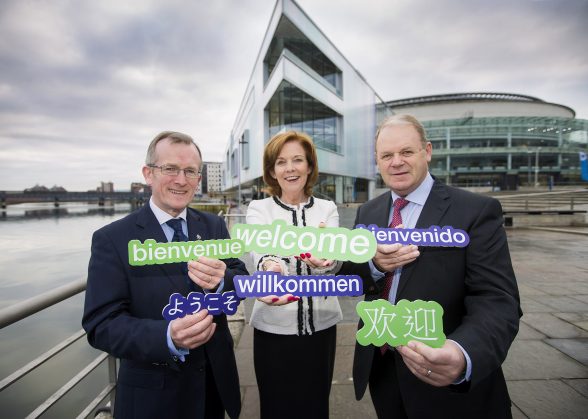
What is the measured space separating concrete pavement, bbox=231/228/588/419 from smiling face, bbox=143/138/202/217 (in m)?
2.07

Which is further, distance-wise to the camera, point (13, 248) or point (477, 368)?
point (13, 248)

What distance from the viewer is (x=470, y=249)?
134 cm

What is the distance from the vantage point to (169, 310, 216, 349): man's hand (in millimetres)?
1229

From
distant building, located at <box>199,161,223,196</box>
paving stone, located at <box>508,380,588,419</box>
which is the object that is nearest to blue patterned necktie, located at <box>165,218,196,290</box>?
paving stone, located at <box>508,380,588,419</box>

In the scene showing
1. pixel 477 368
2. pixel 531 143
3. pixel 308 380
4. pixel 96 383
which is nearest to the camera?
pixel 477 368

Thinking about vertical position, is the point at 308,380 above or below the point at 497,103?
below

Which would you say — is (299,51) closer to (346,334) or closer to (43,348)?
(43,348)

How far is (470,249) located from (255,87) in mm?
30103

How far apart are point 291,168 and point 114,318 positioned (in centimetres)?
132

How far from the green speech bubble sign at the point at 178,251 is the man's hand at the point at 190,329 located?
255 millimetres

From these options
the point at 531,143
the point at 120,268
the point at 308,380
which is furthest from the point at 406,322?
the point at 531,143

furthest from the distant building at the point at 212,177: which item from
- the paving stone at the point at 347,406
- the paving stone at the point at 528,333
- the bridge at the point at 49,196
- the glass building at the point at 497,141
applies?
the paving stone at the point at 347,406

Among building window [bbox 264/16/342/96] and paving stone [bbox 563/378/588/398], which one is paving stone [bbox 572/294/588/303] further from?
building window [bbox 264/16/342/96]

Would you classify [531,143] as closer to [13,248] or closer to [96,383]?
[96,383]
